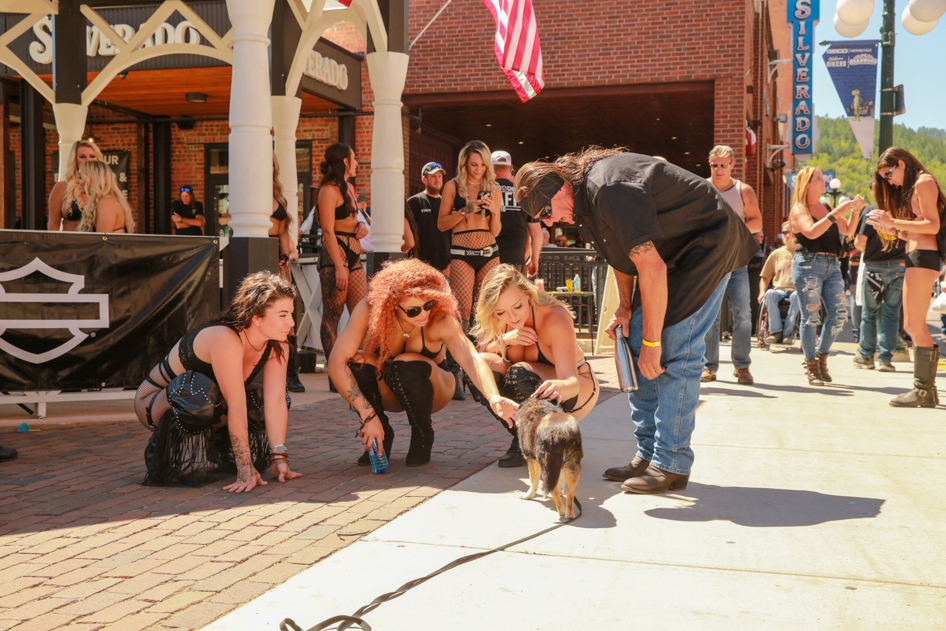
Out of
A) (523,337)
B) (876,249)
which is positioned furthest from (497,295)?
(876,249)

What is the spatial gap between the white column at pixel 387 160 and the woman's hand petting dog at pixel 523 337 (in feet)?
11.9

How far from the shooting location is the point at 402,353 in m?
5.08

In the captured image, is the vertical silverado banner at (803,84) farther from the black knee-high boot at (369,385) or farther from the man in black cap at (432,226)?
the black knee-high boot at (369,385)

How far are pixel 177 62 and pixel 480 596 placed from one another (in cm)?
1288

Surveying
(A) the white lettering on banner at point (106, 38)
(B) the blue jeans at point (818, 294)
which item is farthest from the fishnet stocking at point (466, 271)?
(A) the white lettering on banner at point (106, 38)

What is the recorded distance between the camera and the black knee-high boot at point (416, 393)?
16.3 feet

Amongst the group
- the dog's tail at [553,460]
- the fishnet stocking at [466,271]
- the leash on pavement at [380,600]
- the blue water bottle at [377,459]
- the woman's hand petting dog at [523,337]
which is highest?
the fishnet stocking at [466,271]

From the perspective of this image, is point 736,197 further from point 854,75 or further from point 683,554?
point 854,75

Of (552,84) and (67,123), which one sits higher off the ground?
(552,84)

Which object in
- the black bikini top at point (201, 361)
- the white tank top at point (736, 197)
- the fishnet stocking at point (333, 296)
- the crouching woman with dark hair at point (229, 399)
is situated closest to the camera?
the crouching woman with dark hair at point (229, 399)

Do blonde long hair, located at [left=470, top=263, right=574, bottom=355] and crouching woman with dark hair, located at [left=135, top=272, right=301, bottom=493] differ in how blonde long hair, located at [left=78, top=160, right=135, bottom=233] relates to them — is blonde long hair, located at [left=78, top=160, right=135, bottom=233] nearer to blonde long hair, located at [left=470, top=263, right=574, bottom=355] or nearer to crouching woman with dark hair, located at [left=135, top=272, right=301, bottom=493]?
crouching woman with dark hair, located at [left=135, top=272, right=301, bottom=493]

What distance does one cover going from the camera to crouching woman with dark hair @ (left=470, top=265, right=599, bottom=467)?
15.1 ft

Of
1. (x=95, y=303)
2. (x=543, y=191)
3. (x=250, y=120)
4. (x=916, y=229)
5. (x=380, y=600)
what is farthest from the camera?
(x=916, y=229)

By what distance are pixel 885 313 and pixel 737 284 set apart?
2519 millimetres
